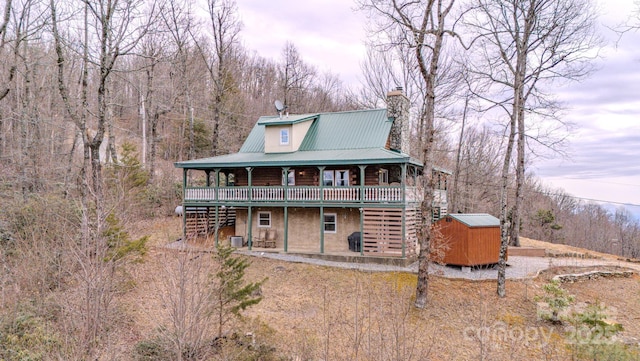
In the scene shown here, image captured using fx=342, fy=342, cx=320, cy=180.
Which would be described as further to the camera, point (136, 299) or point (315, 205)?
point (315, 205)

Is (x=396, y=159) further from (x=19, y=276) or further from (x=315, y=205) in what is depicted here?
(x=19, y=276)

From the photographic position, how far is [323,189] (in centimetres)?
1686

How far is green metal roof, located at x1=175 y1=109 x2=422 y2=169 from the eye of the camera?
1653cm

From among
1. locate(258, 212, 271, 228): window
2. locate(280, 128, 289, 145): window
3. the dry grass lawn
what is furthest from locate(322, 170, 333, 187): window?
the dry grass lawn

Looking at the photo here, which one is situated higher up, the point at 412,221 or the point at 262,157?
the point at 262,157

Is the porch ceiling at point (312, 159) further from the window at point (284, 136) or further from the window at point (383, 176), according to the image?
the window at point (383, 176)

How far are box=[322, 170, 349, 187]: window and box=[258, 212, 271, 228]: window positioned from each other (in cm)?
370

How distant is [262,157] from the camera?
62.0 ft

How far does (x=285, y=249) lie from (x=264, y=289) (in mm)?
4272

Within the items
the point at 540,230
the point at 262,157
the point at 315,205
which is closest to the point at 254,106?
the point at 262,157

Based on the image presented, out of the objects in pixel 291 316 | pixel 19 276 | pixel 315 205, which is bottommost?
pixel 291 316

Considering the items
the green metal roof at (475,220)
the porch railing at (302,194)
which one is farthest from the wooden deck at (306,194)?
the green metal roof at (475,220)

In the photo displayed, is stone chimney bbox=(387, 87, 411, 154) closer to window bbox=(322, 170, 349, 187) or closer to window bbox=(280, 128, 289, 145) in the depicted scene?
window bbox=(322, 170, 349, 187)

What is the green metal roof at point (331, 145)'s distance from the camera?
1653cm
